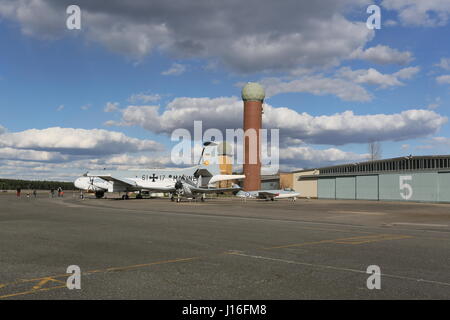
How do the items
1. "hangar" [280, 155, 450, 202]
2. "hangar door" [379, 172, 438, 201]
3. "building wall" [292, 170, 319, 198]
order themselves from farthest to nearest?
"building wall" [292, 170, 319, 198], "hangar door" [379, 172, 438, 201], "hangar" [280, 155, 450, 202]

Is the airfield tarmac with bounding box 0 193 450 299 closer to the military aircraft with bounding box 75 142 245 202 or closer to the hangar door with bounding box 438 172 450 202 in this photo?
the military aircraft with bounding box 75 142 245 202

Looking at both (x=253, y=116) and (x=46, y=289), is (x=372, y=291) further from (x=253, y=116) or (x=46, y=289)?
(x=253, y=116)

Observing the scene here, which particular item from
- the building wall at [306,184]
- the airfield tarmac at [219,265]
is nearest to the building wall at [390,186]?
the building wall at [306,184]

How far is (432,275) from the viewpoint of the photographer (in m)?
9.02

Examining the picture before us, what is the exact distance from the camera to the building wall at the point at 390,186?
192 feet

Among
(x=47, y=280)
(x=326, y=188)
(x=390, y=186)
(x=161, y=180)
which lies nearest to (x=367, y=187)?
(x=390, y=186)

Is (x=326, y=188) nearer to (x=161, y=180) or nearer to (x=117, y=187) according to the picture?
(x=161, y=180)

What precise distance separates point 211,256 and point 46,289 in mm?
4832

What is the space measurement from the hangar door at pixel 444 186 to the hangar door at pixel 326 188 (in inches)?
886

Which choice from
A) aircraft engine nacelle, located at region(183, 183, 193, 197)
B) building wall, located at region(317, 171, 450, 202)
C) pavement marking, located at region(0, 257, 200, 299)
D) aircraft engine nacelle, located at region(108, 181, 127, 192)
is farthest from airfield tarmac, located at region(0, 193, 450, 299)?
aircraft engine nacelle, located at region(108, 181, 127, 192)

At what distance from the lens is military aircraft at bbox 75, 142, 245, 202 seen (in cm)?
5897

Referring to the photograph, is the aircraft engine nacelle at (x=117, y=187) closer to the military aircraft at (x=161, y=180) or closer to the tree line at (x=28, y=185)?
the military aircraft at (x=161, y=180)
